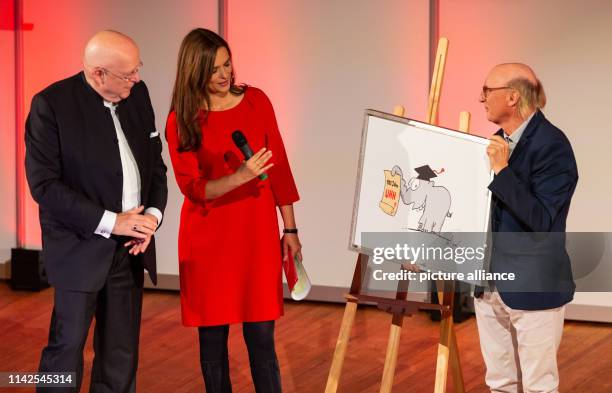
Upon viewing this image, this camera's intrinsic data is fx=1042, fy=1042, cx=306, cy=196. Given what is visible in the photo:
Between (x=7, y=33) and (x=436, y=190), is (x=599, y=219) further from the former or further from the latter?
(x=7, y=33)

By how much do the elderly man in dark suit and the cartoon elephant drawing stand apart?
0.95 metres

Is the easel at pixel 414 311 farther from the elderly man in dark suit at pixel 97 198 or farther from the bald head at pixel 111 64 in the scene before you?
the bald head at pixel 111 64

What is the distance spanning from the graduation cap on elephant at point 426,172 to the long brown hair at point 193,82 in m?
0.82

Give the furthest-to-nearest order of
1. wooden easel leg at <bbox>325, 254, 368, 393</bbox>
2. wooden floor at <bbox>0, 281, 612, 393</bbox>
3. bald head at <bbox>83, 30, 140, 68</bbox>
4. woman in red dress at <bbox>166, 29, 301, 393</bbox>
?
wooden floor at <bbox>0, 281, 612, 393</bbox>
wooden easel leg at <bbox>325, 254, 368, 393</bbox>
woman in red dress at <bbox>166, 29, 301, 393</bbox>
bald head at <bbox>83, 30, 140, 68</bbox>

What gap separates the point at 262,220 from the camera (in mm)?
3910

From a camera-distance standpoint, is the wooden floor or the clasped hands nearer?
the clasped hands

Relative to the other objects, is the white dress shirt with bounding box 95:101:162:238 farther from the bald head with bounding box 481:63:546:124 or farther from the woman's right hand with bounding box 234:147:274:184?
the bald head with bounding box 481:63:546:124

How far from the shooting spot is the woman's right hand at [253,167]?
12.0 feet

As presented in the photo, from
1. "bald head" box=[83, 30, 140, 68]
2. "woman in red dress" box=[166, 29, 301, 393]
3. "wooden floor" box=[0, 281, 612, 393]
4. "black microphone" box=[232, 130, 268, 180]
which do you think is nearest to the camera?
"bald head" box=[83, 30, 140, 68]

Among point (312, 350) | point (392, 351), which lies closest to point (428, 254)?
point (392, 351)

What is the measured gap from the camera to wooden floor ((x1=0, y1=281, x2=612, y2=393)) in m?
4.90

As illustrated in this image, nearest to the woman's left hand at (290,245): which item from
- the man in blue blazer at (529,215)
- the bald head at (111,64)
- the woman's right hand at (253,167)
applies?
the woman's right hand at (253,167)

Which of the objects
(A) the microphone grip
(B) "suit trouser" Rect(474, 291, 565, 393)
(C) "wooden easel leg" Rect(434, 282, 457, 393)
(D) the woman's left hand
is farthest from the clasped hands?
(B) "suit trouser" Rect(474, 291, 565, 393)

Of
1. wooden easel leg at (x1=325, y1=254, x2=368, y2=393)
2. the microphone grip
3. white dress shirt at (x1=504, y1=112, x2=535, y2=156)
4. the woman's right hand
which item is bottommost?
wooden easel leg at (x1=325, y1=254, x2=368, y2=393)
